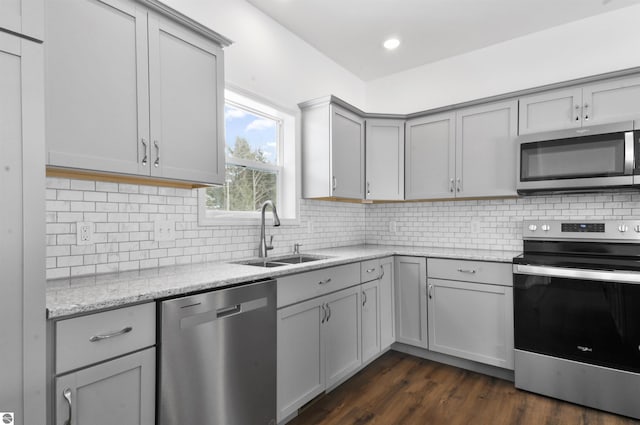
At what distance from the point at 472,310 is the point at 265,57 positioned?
8.71ft

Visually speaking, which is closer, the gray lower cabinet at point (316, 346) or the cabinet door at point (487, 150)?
the gray lower cabinet at point (316, 346)

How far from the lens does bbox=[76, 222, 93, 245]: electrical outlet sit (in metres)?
1.74

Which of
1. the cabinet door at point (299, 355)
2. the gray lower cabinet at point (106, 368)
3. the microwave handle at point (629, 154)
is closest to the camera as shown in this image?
the gray lower cabinet at point (106, 368)

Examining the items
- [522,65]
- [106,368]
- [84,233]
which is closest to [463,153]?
[522,65]

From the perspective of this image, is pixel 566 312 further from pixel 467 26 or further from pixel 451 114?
pixel 467 26

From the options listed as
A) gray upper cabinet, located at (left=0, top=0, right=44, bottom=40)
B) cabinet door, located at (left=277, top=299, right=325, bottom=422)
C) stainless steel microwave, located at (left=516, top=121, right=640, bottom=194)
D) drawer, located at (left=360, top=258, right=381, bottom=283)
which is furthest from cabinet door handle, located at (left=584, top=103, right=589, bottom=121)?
gray upper cabinet, located at (left=0, top=0, right=44, bottom=40)

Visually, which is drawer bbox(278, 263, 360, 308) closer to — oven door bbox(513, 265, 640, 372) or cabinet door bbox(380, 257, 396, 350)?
cabinet door bbox(380, 257, 396, 350)

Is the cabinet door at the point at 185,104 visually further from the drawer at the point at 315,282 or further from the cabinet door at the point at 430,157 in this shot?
the cabinet door at the point at 430,157

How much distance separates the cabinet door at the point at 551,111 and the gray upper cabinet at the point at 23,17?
310 centimetres

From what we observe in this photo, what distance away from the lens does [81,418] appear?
121cm

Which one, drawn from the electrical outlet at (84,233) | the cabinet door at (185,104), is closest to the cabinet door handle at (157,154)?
the cabinet door at (185,104)

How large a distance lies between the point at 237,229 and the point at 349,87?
7.42 feet

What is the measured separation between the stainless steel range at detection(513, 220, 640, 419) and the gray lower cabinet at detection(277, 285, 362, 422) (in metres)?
1.23

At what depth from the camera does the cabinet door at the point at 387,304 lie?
3072 millimetres
